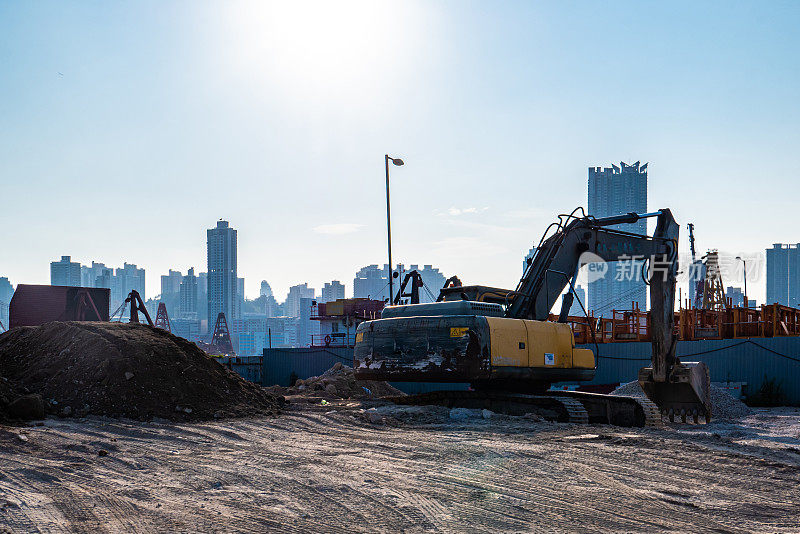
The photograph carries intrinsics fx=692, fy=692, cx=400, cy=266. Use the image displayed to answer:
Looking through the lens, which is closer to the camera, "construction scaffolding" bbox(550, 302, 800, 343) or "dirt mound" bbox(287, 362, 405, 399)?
"dirt mound" bbox(287, 362, 405, 399)

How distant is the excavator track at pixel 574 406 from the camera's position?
13.5 meters

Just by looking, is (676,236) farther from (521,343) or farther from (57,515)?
(57,515)

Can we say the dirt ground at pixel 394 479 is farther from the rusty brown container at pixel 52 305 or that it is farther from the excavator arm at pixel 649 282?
the rusty brown container at pixel 52 305

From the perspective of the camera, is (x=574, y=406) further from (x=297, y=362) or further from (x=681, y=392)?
(x=297, y=362)

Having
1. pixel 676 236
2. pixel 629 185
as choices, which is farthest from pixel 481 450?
pixel 629 185

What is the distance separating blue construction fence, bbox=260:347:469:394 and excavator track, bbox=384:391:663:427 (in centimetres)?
1887

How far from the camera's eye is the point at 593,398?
1417cm

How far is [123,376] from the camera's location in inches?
569

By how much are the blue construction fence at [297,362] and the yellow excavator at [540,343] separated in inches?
753

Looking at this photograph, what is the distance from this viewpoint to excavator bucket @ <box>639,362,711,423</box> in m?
14.3

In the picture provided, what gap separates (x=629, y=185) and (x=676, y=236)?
192184 mm

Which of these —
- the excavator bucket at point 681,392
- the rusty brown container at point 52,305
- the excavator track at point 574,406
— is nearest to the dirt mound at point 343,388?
the excavator track at point 574,406

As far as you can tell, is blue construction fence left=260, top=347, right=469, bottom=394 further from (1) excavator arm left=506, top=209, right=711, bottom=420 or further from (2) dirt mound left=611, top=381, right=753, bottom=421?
(1) excavator arm left=506, top=209, right=711, bottom=420

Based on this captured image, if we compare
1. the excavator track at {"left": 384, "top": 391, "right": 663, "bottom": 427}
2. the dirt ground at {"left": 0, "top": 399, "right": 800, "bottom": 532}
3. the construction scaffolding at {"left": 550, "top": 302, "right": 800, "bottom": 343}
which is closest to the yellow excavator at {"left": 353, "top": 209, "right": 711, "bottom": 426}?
the excavator track at {"left": 384, "top": 391, "right": 663, "bottom": 427}
